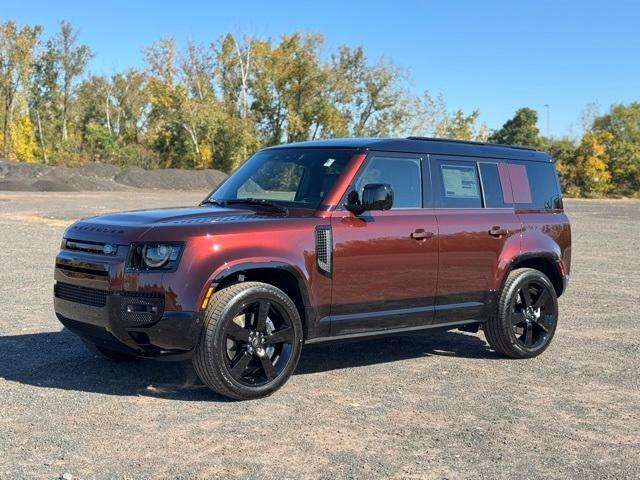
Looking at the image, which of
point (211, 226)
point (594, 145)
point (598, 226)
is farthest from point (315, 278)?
point (594, 145)

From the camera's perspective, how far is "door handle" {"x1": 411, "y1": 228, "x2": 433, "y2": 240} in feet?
20.5

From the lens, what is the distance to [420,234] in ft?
20.6

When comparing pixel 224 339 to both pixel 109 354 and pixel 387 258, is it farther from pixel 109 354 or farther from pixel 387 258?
pixel 109 354

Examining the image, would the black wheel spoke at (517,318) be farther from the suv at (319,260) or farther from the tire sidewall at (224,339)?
the tire sidewall at (224,339)

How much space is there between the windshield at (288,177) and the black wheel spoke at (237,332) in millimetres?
1198

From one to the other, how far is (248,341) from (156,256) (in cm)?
94

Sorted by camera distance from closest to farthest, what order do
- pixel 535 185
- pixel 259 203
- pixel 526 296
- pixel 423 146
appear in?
pixel 259 203 < pixel 423 146 < pixel 526 296 < pixel 535 185

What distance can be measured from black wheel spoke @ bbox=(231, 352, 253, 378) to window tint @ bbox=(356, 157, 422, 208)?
1733 mm

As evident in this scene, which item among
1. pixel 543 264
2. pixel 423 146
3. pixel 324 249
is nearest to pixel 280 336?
pixel 324 249

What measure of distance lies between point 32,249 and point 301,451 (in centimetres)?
1242

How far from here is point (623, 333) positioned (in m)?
8.39

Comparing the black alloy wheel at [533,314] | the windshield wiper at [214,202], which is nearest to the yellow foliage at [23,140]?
the windshield wiper at [214,202]

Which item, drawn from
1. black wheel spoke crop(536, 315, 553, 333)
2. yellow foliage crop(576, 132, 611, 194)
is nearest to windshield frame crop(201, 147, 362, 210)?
black wheel spoke crop(536, 315, 553, 333)

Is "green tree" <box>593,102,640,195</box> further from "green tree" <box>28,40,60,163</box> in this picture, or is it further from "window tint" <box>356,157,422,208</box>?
"window tint" <box>356,157,422,208</box>
